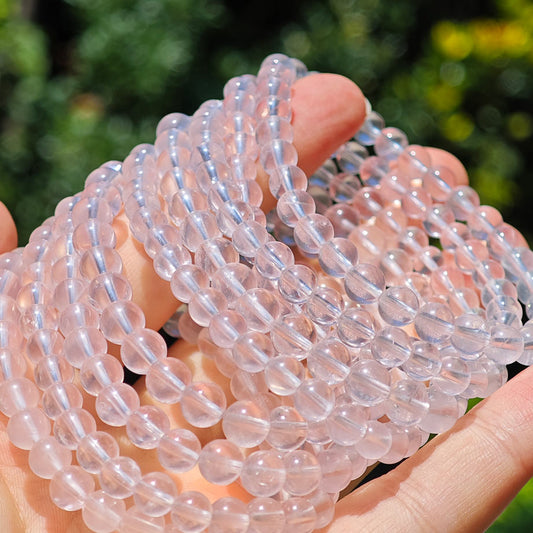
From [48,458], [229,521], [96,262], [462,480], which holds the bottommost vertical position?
[462,480]

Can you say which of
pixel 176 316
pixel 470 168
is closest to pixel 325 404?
pixel 176 316

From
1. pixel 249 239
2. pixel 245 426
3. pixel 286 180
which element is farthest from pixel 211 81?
pixel 245 426

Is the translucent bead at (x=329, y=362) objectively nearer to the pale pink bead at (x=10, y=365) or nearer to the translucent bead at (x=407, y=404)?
the translucent bead at (x=407, y=404)

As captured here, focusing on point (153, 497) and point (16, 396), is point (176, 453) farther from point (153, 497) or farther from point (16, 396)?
point (16, 396)

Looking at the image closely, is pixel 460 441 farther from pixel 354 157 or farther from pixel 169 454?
pixel 354 157

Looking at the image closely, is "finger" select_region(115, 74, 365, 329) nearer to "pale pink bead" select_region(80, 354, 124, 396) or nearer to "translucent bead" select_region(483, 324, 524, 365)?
"pale pink bead" select_region(80, 354, 124, 396)

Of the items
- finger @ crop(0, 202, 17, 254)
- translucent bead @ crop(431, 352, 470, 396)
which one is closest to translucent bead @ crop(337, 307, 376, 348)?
translucent bead @ crop(431, 352, 470, 396)
